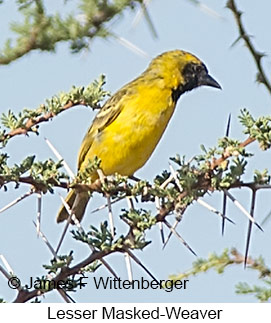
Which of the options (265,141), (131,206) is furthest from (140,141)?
(265,141)

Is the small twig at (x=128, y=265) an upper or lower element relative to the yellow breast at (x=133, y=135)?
lower

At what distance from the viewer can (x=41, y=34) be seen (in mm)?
1692

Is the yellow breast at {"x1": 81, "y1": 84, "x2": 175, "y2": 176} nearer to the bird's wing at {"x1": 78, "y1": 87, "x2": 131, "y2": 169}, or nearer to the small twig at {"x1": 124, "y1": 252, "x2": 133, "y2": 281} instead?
the bird's wing at {"x1": 78, "y1": 87, "x2": 131, "y2": 169}

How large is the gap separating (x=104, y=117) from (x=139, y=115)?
1.09 feet

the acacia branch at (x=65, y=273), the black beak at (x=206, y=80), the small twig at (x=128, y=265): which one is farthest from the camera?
the black beak at (x=206, y=80)

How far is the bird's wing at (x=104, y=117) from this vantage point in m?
4.60

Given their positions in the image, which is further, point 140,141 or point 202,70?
point 202,70

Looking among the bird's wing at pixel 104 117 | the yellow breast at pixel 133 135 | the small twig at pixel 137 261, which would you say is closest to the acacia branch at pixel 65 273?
the small twig at pixel 137 261

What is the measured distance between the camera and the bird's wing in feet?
15.1

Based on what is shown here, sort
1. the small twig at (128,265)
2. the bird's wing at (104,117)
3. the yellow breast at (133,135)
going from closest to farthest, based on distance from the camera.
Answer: the small twig at (128,265) < the yellow breast at (133,135) < the bird's wing at (104,117)

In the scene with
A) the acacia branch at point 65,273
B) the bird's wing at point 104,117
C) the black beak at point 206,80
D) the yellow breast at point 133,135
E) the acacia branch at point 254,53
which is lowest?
the acacia branch at point 65,273

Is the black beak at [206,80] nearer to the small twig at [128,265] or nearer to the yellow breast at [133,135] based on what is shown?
the yellow breast at [133,135]
